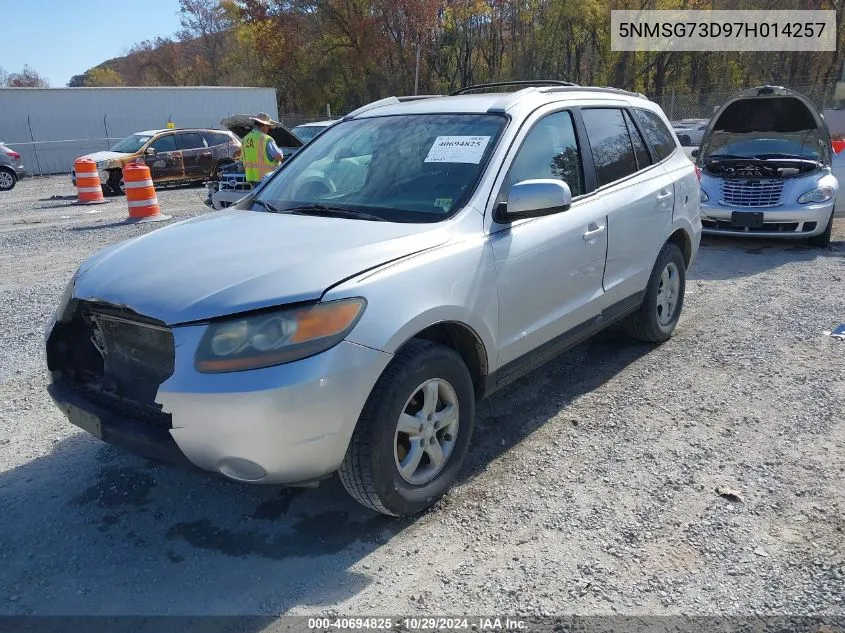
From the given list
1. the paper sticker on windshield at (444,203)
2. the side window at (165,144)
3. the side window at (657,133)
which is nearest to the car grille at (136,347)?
the paper sticker on windshield at (444,203)

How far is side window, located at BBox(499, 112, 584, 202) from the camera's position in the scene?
361cm

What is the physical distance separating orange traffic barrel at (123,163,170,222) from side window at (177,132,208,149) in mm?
6272

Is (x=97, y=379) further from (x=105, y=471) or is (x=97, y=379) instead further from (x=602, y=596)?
(x=602, y=596)

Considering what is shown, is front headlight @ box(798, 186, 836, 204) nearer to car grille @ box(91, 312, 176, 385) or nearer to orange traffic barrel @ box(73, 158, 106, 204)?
car grille @ box(91, 312, 176, 385)

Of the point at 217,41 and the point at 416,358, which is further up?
the point at 217,41

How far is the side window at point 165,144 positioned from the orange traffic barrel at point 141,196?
19.3 ft

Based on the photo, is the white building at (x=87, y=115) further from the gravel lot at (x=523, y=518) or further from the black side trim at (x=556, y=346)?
the black side trim at (x=556, y=346)

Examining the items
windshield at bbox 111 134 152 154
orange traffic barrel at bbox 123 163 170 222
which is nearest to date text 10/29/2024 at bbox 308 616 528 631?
orange traffic barrel at bbox 123 163 170 222

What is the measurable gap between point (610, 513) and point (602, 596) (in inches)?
22.8

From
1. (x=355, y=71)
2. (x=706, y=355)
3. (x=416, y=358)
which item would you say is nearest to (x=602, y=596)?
(x=416, y=358)

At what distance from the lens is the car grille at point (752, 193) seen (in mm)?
8531

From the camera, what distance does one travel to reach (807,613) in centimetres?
247

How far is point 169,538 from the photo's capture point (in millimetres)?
2969

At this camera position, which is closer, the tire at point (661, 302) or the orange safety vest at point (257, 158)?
the tire at point (661, 302)
